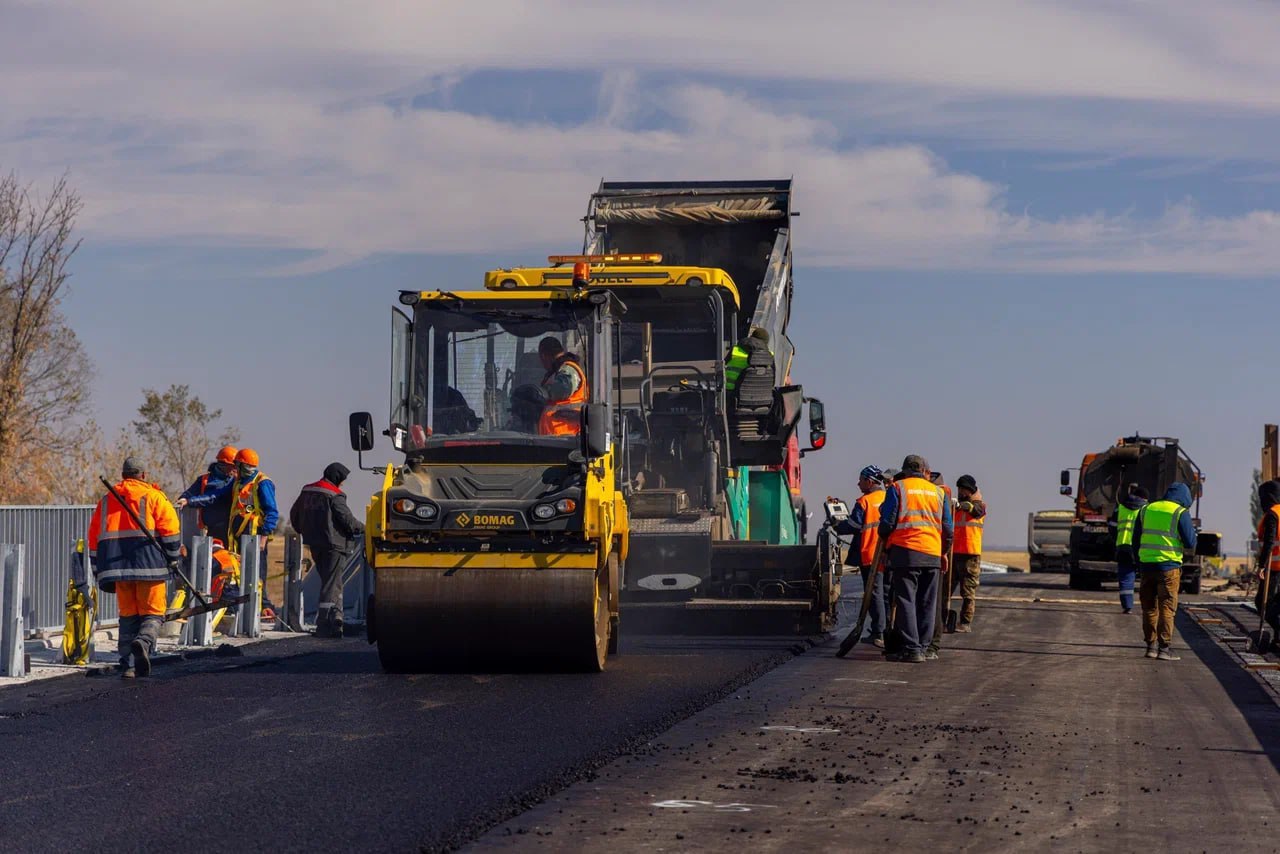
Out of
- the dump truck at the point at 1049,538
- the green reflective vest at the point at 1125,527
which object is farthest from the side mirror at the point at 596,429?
the dump truck at the point at 1049,538

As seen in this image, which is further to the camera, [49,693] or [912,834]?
[49,693]

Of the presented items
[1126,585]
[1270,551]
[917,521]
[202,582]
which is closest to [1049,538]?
[1126,585]

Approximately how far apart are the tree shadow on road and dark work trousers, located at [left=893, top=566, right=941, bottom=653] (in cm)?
224

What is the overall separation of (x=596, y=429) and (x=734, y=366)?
3816mm

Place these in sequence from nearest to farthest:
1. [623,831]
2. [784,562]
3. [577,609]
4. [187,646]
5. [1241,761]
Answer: [623,831] < [1241,761] < [577,609] < [187,646] < [784,562]

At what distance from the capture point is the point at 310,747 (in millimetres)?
8508

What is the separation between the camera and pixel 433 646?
11.6 m

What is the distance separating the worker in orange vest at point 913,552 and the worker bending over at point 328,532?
16.4 ft

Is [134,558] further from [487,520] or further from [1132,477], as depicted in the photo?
[1132,477]

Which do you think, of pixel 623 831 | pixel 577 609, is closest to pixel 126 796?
pixel 623 831

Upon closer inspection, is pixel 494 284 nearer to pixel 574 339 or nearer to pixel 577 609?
pixel 574 339

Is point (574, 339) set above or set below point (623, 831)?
above

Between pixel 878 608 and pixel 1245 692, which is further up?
pixel 878 608

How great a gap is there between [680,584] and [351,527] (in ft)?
11.1
